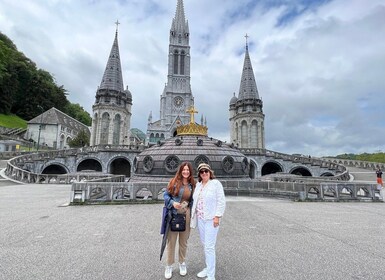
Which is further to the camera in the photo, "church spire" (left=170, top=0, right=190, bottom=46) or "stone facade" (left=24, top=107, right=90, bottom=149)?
"church spire" (left=170, top=0, right=190, bottom=46)

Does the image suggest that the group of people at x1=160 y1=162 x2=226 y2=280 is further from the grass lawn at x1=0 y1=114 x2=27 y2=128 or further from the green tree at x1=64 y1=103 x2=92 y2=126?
the green tree at x1=64 y1=103 x2=92 y2=126

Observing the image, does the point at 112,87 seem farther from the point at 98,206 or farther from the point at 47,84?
the point at 98,206

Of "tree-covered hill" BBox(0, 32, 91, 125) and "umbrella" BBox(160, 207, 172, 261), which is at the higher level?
"tree-covered hill" BBox(0, 32, 91, 125)

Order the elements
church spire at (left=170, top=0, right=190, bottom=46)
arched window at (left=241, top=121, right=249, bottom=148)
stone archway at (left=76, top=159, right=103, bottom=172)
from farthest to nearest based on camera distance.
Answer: church spire at (left=170, top=0, right=190, bottom=46) < arched window at (left=241, top=121, right=249, bottom=148) < stone archway at (left=76, top=159, right=103, bottom=172)

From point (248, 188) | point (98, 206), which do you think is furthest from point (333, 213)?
point (98, 206)

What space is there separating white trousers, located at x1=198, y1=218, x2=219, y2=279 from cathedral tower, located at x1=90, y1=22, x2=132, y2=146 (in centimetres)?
5842

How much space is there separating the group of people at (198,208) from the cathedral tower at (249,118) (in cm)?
5752

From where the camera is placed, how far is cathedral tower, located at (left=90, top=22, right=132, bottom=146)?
191 feet

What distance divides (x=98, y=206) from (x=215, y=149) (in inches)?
326

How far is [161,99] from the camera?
9769 cm

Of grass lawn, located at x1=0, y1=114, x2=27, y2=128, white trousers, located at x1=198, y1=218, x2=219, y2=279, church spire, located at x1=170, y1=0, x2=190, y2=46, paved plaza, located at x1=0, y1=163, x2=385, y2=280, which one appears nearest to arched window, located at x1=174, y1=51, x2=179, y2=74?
church spire, located at x1=170, y1=0, x2=190, y2=46

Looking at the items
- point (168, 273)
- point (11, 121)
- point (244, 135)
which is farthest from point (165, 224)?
point (11, 121)

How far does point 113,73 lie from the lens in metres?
63.6

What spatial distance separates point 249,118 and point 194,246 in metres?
59.2
